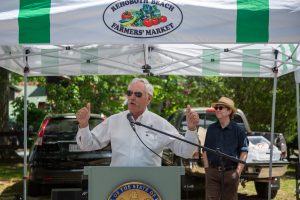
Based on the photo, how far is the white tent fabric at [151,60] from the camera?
657 cm

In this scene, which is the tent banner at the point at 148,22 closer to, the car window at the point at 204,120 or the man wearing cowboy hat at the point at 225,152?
the man wearing cowboy hat at the point at 225,152

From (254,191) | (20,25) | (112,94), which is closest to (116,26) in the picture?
(20,25)

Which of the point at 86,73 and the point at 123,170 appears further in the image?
the point at 86,73

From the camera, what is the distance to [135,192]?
11.4 ft

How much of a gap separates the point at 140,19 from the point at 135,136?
3.19ft

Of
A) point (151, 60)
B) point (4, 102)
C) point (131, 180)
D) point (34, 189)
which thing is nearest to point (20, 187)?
point (34, 189)

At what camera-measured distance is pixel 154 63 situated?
7.04 meters

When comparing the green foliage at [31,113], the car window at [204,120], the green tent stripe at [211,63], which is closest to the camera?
the green tent stripe at [211,63]

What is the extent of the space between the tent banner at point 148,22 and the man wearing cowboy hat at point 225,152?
166 cm

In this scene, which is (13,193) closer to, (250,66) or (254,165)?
(254,165)

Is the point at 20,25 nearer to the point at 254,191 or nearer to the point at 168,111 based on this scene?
the point at 254,191

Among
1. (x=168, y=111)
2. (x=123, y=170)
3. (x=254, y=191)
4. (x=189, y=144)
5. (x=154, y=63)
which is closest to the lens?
(x=123, y=170)

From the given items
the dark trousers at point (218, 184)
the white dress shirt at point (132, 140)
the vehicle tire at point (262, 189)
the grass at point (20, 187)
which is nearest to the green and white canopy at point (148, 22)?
the white dress shirt at point (132, 140)

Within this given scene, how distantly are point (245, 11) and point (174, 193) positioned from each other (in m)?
1.64
